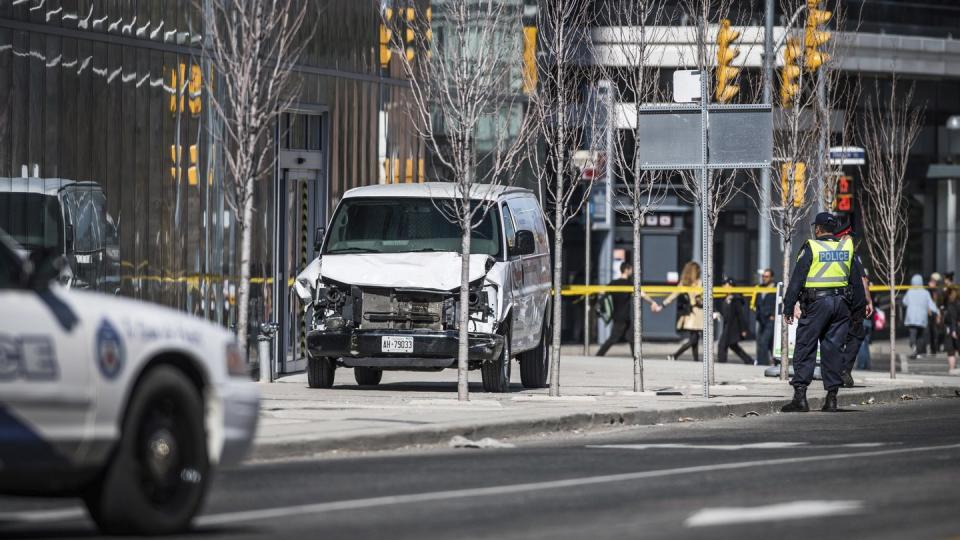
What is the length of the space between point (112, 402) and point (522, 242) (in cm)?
1223

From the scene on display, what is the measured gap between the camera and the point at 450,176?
28250mm

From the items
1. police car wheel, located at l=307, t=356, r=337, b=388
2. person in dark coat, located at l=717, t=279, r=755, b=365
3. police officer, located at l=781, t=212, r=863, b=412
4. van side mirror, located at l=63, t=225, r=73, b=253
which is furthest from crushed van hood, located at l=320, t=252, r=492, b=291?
person in dark coat, located at l=717, t=279, r=755, b=365

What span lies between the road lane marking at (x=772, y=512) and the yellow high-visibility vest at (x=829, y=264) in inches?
358

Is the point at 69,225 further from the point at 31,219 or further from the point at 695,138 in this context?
the point at 695,138

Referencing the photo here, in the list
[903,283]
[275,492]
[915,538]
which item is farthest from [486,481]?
[903,283]

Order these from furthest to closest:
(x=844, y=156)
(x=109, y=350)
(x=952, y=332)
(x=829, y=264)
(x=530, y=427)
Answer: (x=952, y=332) < (x=844, y=156) < (x=829, y=264) < (x=530, y=427) < (x=109, y=350)

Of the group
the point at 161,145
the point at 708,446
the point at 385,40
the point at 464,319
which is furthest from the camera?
the point at 385,40

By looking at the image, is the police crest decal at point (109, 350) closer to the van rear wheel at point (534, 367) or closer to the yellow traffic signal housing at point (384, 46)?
the van rear wheel at point (534, 367)

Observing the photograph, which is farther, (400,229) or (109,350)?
(400,229)

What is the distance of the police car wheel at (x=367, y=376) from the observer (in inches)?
856

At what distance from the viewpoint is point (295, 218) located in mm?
23719

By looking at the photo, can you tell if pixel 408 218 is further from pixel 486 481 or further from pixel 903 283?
pixel 903 283

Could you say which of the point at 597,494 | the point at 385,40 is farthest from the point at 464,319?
the point at 385,40

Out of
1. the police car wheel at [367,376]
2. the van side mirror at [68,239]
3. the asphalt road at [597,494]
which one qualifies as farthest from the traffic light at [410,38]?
the asphalt road at [597,494]
